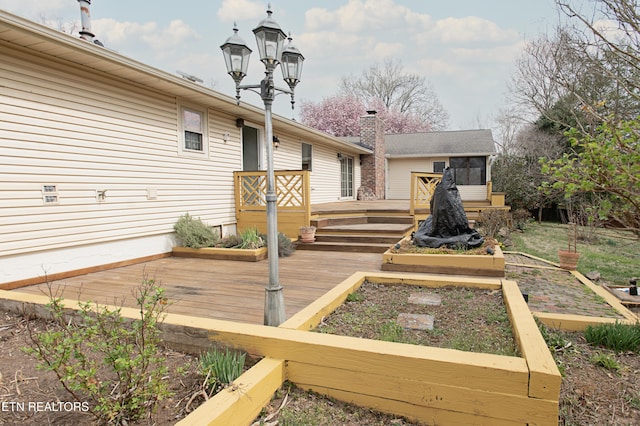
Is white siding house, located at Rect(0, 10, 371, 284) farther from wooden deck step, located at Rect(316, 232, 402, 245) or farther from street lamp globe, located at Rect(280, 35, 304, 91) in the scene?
street lamp globe, located at Rect(280, 35, 304, 91)

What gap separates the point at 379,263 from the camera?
18.4 feet

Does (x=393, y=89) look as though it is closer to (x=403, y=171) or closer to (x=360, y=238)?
(x=403, y=171)

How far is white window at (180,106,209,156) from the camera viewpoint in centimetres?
662

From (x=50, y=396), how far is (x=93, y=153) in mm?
4019

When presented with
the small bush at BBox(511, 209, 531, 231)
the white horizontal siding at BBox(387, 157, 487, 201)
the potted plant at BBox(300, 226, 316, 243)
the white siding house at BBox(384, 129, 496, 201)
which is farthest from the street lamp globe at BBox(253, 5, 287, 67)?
the white horizontal siding at BBox(387, 157, 487, 201)

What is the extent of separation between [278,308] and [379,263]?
314 centimetres

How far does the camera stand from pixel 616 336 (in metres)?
2.81

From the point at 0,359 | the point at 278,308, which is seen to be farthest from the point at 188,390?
the point at 0,359

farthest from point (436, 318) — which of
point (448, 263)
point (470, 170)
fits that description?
point (470, 170)

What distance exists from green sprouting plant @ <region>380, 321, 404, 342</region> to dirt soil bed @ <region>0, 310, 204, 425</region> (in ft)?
4.13

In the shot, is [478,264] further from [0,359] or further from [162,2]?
[162,2]

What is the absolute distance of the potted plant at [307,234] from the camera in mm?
7043

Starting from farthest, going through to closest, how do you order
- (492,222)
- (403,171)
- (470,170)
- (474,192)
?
(403,171), (470,170), (474,192), (492,222)

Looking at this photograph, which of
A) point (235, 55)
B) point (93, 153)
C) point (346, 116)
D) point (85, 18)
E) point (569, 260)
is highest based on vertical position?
point (346, 116)
